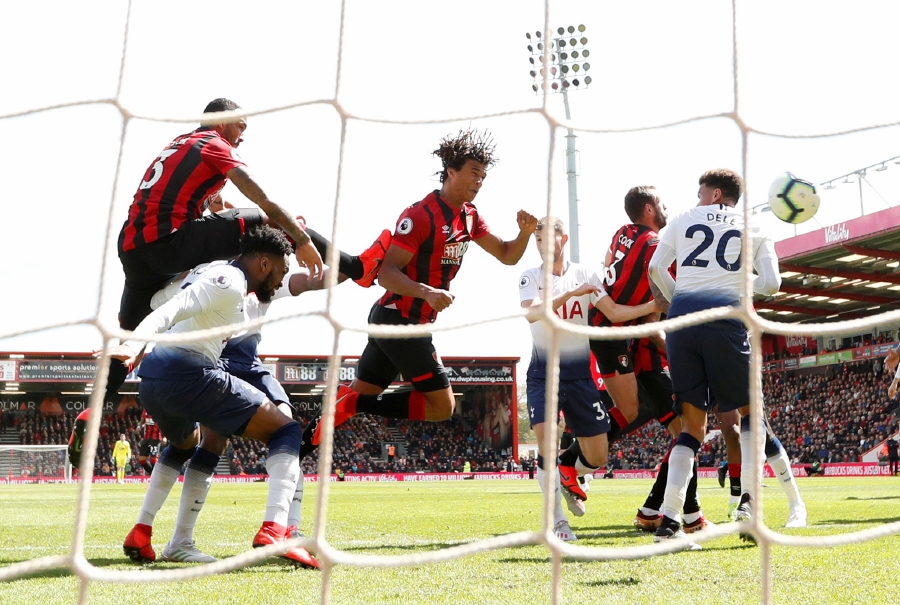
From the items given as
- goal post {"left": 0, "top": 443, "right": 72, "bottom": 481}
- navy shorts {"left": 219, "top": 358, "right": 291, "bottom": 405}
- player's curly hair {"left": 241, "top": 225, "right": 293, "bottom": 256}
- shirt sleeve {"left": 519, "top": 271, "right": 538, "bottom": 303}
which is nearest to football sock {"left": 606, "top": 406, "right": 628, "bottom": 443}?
shirt sleeve {"left": 519, "top": 271, "right": 538, "bottom": 303}

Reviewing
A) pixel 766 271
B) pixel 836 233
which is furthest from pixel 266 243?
pixel 836 233

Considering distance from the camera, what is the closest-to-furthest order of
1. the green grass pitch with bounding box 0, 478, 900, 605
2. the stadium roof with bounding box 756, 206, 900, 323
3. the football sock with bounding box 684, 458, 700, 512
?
the green grass pitch with bounding box 0, 478, 900, 605
the football sock with bounding box 684, 458, 700, 512
the stadium roof with bounding box 756, 206, 900, 323

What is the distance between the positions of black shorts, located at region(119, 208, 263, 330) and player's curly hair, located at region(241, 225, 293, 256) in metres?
0.17

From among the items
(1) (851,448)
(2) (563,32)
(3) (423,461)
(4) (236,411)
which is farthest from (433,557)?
(3) (423,461)

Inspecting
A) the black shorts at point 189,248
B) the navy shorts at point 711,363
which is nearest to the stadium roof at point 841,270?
the navy shorts at point 711,363

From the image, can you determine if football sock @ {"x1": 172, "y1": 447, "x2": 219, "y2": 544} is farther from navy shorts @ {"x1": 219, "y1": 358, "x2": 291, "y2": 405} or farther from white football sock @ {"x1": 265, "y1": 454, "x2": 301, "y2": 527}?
white football sock @ {"x1": 265, "y1": 454, "x2": 301, "y2": 527}

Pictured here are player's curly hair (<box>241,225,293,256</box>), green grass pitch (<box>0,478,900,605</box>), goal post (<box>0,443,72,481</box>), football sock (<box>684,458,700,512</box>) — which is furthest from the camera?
goal post (<box>0,443,72,481</box>)

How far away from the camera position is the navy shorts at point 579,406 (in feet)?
15.8

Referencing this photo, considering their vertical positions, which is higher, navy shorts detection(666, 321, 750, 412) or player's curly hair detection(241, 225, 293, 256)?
player's curly hair detection(241, 225, 293, 256)

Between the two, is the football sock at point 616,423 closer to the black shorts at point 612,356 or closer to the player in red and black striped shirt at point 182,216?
the black shorts at point 612,356

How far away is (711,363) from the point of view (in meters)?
3.84

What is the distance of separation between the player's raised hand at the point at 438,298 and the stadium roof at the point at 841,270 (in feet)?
61.7

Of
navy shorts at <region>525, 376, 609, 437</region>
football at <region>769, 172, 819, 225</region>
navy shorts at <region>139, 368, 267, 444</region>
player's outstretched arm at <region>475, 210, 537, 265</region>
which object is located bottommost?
navy shorts at <region>139, 368, 267, 444</region>

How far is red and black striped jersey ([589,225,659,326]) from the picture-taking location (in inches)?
195
